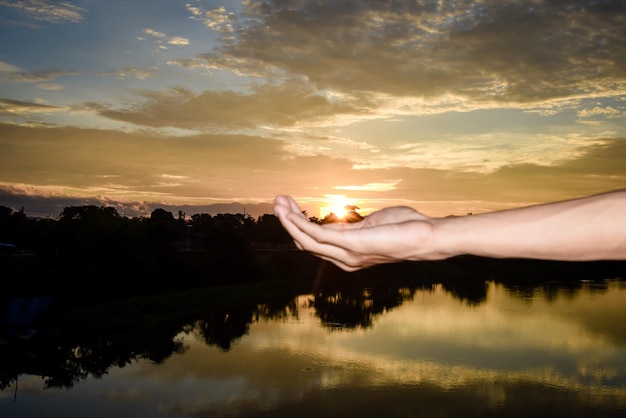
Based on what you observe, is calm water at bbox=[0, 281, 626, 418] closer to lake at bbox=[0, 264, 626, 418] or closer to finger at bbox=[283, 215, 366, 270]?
lake at bbox=[0, 264, 626, 418]

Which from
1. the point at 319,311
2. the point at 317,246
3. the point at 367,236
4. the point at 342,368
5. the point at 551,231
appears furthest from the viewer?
the point at 319,311

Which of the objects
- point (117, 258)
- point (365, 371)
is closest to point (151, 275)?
point (117, 258)

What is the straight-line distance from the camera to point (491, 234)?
1.05 meters

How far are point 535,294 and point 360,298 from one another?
18105 millimetres

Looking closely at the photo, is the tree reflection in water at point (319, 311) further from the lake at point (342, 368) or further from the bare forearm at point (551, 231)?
the bare forearm at point (551, 231)

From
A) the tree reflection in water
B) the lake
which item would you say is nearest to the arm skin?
the lake

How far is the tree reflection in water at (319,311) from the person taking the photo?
25062 mm

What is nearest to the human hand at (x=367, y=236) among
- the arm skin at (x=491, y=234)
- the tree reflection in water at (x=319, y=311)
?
the arm skin at (x=491, y=234)

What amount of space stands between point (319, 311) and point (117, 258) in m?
14.6

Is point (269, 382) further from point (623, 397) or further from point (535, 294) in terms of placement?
point (535, 294)

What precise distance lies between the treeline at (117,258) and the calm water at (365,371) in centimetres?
643

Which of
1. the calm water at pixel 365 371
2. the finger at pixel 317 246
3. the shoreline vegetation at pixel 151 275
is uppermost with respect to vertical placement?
the finger at pixel 317 246

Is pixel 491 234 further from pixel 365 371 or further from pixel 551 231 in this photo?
pixel 365 371

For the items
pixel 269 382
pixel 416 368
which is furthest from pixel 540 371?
pixel 269 382
